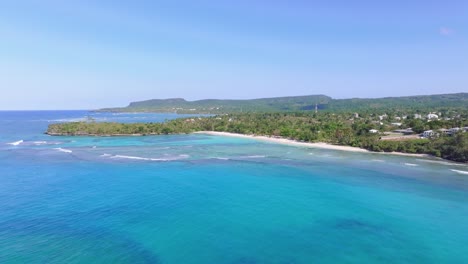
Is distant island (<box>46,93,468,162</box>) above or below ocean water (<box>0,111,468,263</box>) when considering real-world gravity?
above

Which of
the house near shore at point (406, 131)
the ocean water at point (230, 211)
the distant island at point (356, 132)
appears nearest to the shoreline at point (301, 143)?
the distant island at point (356, 132)

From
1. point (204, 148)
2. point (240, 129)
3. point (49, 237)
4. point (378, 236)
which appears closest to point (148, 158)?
point (204, 148)

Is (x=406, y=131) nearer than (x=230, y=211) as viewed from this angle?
No

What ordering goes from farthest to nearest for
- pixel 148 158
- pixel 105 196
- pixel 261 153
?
pixel 261 153 → pixel 148 158 → pixel 105 196

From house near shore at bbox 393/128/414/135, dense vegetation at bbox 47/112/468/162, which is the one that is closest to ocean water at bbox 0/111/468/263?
dense vegetation at bbox 47/112/468/162

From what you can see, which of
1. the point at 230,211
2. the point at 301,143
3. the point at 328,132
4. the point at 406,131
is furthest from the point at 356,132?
the point at 230,211

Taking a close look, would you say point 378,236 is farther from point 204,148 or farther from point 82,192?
point 204,148

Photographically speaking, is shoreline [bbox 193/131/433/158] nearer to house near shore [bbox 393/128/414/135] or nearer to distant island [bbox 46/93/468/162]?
distant island [bbox 46/93/468/162]

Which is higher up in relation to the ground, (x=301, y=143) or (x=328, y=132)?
(x=328, y=132)

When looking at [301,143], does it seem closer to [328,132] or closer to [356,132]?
[328,132]
